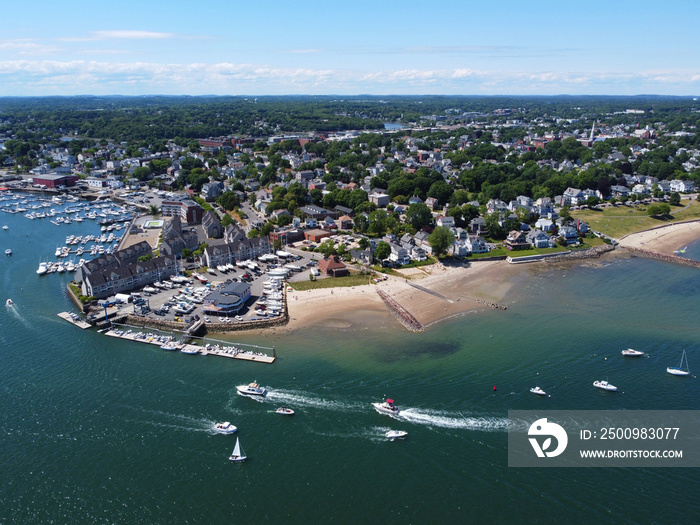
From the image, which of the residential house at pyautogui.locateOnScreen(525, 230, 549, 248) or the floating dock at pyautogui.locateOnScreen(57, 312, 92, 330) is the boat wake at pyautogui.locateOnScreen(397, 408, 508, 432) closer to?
the floating dock at pyautogui.locateOnScreen(57, 312, 92, 330)

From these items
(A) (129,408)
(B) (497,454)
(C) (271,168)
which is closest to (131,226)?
(C) (271,168)

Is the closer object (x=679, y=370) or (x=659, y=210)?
(x=679, y=370)

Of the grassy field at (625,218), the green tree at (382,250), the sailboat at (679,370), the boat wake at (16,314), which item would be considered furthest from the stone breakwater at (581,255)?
the boat wake at (16,314)

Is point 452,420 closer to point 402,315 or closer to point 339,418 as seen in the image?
point 339,418

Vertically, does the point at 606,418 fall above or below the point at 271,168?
below

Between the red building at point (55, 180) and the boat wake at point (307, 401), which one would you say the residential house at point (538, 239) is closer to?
the boat wake at point (307, 401)

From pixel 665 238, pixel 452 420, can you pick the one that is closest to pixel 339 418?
pixel 452 420

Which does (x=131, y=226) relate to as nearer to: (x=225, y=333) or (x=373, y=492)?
(x=225, y=333)
